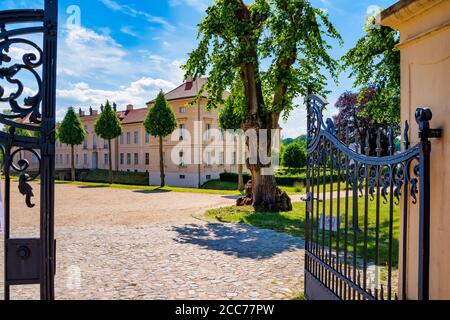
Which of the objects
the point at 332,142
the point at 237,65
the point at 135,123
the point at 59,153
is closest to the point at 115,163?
the point at 135,123

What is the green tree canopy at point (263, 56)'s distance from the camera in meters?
12.6

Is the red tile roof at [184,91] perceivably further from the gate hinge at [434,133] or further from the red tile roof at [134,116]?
the gate hinge at [434,133]

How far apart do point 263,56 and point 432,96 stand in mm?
10979

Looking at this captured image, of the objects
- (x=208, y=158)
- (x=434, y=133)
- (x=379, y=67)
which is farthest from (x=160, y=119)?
(x=434, y=133)

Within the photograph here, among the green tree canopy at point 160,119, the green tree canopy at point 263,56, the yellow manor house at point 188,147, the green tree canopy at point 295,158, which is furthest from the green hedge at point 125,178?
the green tree canopy at point 263,56

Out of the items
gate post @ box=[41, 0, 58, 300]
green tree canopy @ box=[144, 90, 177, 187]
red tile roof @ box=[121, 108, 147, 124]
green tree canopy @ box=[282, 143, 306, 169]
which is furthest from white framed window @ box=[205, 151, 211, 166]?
gate post @ box=[41, 0, 58, 300]

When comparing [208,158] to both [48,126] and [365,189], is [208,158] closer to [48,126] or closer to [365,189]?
[365,189]

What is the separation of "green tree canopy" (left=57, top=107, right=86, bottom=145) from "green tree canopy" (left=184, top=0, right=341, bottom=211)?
27.4 meters

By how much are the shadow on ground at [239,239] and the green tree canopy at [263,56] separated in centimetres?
390

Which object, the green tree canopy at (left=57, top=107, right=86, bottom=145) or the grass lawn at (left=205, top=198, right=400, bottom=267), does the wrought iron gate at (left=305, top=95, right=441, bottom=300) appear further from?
the green tree canopy at (left=57, top=107, right=86, bottom=145)

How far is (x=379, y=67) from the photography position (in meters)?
13.3

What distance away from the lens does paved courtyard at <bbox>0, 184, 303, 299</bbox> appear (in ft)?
16.2

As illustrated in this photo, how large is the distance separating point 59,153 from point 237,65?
165ft

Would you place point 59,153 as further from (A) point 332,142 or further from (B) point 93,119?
(A) point 332,142
